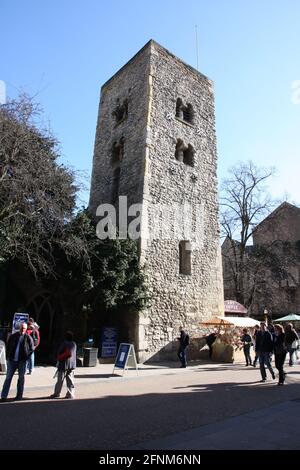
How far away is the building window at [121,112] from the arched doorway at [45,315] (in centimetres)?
999

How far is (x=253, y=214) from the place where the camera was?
82.4 feet

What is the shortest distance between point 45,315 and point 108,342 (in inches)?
138

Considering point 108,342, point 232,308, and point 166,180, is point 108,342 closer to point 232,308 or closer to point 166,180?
point 166,180

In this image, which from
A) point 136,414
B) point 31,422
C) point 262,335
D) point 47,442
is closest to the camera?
point 47,442

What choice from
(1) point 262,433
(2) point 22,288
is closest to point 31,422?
(1) point 262,433

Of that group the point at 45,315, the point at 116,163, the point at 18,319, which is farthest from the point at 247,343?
the point at 116,163

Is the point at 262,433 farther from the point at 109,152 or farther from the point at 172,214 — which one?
the point at 109,152

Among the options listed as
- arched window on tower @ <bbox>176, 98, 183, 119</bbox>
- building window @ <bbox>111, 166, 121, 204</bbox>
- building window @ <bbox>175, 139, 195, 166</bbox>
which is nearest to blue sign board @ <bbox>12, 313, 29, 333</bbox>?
building window @ <bbox>111, 166, 121, 204</bbox>

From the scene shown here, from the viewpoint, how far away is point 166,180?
17344 mm

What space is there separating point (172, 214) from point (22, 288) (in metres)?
7.13

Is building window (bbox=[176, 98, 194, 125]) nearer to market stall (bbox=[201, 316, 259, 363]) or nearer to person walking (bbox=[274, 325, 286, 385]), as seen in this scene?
market stall (bbox=[201, 316, 259, 363])

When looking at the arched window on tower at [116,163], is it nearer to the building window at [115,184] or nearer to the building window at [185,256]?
the building window at [115,184]

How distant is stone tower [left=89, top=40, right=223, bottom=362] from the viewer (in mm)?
15727

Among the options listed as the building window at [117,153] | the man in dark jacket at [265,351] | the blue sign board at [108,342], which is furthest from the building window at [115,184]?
the man in dark jacket at [265,351]
